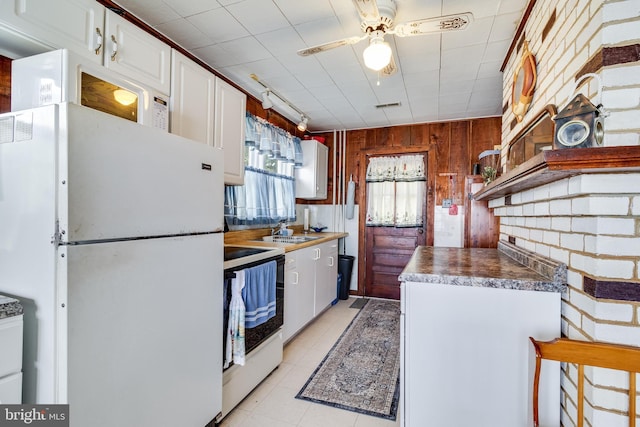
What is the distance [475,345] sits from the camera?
1372 millimetres

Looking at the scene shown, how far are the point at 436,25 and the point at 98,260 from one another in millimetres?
1880

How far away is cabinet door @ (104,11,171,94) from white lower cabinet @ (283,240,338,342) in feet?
5.33

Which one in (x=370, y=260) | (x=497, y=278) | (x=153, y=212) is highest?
(x=153, y=212)

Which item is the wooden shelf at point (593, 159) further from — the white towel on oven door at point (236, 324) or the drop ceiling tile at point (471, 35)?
the white towel on oven door at point (236, 324)

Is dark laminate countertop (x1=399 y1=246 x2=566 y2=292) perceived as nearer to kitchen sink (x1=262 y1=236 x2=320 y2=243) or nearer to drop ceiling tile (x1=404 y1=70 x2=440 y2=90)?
drop ceiling tile (x1=404 y1=70 x2=440 y2=90)

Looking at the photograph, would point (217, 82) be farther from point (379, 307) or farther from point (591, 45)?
point (379, 307)

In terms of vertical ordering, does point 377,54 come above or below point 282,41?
below

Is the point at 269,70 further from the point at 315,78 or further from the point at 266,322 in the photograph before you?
the point at 266,322

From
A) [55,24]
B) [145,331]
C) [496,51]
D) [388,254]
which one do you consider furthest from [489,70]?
[145,331]

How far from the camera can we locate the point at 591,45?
1.07m

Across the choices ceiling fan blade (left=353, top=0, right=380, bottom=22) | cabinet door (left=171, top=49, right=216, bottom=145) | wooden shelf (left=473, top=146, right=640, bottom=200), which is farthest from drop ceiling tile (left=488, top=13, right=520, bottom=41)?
cabinet door (left=171, top=49, right=216, bottom=145)

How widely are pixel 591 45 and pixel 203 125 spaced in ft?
7.01

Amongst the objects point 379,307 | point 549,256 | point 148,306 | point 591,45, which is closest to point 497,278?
point 549,256

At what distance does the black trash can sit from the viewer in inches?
169
